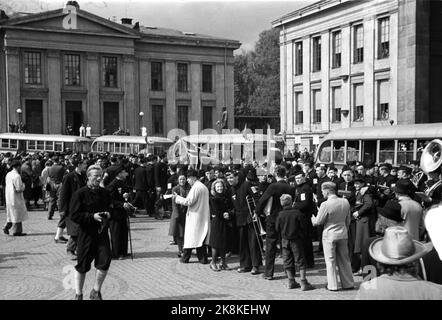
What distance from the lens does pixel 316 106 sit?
141ft

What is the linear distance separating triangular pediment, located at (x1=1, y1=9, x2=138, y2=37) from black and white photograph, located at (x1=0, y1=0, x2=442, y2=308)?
230mm

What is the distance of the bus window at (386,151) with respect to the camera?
21.6 m

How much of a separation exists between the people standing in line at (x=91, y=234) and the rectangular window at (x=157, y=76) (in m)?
52.9

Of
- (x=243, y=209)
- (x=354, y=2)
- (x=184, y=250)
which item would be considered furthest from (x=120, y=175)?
(x=354, y=2)

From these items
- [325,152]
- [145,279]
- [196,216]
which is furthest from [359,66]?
[145,279]

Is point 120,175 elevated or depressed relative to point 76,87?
depressed

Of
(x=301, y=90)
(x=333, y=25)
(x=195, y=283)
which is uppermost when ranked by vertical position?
(x=333, y=25)

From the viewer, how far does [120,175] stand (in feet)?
38.0

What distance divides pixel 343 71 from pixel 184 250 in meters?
31.8

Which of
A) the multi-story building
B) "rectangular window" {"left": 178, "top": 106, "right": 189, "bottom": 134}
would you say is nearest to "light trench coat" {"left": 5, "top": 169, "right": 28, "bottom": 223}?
the multi-story building

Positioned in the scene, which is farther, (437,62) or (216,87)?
(216,87)

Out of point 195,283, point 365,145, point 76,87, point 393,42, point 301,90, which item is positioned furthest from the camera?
point 76,87

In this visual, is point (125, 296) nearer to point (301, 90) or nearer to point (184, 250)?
point (184, 250)

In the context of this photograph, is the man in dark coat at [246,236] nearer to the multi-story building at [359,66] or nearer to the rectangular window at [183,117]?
the multi-story building at [359,66]
